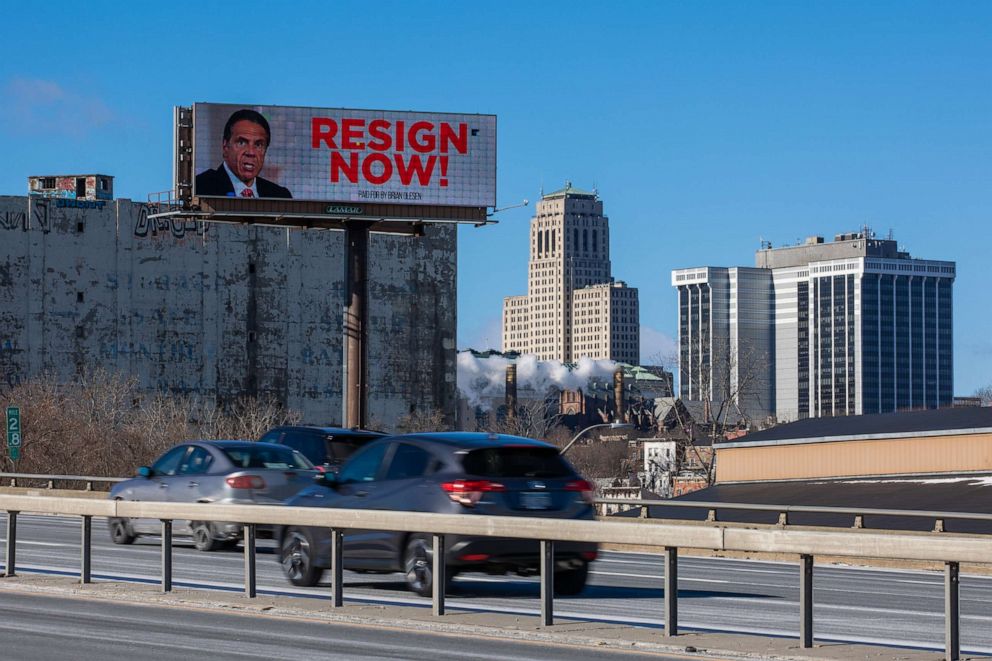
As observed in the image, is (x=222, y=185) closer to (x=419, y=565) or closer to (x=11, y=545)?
(x=11, y=545)

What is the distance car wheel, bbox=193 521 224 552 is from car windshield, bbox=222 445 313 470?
1016mm

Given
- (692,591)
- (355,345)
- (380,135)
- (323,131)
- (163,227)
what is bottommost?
(692,591)

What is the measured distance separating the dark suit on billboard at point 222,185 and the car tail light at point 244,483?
36550mm

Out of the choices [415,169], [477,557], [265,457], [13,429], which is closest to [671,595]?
[477,557]

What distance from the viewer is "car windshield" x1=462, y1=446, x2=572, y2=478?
15.8 m

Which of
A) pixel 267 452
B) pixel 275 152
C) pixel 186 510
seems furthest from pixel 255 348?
pixel 186 510

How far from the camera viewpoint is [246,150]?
190 ft

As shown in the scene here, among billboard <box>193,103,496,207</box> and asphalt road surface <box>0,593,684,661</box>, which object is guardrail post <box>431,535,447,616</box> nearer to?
asphalt road surface <box>0,593,684,661</box>

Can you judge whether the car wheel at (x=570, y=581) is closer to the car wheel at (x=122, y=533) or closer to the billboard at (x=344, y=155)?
the car wheel at (x=122, y=533)

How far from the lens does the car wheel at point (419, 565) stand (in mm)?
15474

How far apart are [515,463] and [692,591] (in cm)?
290

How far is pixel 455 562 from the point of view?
50.3 ft

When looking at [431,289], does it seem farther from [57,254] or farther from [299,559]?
[299,559]

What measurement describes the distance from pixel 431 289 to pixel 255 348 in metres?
13.3
